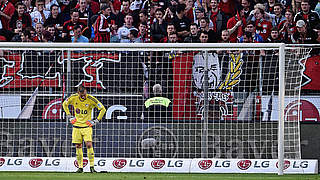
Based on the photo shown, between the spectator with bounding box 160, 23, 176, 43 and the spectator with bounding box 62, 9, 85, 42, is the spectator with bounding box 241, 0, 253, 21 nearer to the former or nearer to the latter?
the spectator with bounding box 160, 23, 176, 43

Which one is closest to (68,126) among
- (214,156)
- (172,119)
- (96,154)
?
(96,154)

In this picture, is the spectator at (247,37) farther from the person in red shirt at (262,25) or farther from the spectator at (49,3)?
the spectator at (49,3)

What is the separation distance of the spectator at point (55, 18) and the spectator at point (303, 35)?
20.2 feet

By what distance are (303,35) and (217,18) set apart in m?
2.27

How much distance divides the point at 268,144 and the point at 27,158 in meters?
5.08

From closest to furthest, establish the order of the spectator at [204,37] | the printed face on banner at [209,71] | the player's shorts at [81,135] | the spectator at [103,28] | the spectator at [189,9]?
the player's shorts at [81,135], the printed face on banner at [209,71], the spectator at [204,37], the spectator at [103,28], the spectator at [189,9]

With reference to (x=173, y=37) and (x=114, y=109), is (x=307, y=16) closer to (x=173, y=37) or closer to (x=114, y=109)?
(x=173, y=37)

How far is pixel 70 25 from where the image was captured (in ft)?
49.8

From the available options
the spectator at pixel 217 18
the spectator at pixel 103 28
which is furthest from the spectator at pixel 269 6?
the spectator at pixel 103 28

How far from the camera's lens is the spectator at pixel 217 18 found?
1486 cm

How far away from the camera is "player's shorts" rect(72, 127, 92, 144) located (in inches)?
457

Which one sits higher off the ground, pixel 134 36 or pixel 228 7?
pixel 228 7

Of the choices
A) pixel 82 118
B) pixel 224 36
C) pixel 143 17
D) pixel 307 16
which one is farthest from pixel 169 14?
pixel 82 118

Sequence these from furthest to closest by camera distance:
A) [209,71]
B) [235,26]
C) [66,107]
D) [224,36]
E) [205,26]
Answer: [235,26]
[205,26]
[224,36]
[209,71]
[66,107]
